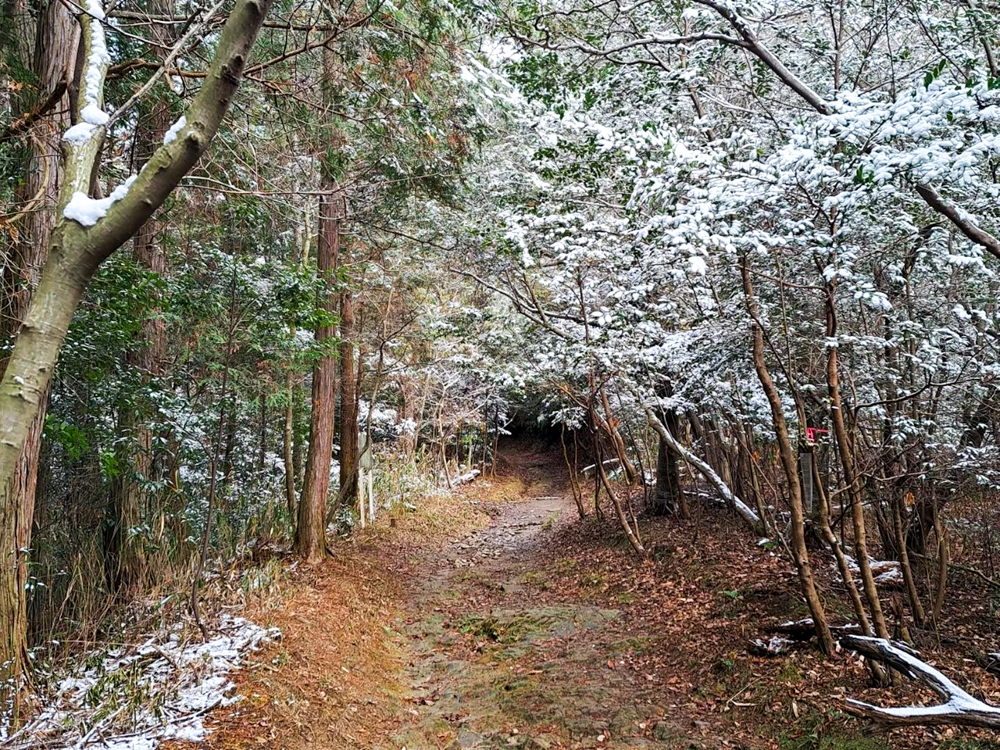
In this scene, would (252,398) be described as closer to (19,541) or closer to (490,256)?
(490,256)

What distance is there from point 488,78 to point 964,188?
3.90m

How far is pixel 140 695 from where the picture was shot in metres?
3.58

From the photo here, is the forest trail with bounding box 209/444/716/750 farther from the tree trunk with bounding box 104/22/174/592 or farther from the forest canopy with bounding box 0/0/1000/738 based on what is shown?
the tree trunk with bounding box 104/22/174/592

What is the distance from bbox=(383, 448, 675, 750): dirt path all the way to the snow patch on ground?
1328 mm

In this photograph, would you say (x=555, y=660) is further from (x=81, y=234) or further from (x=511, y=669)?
(x=81, y=234)

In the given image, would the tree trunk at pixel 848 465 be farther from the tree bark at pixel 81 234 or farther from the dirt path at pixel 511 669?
the tree bark at pixel 81 234

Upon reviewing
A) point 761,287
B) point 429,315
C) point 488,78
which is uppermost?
point 488,78

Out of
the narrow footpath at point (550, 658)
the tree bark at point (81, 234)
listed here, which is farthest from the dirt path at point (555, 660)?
the tree bark at point (81, 234)

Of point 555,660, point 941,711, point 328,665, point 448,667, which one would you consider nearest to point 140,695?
point 328,665

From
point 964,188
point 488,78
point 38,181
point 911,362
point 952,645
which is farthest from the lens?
point 488,78

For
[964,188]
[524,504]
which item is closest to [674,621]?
[964,188]

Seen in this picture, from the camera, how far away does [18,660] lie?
3340 millimetres

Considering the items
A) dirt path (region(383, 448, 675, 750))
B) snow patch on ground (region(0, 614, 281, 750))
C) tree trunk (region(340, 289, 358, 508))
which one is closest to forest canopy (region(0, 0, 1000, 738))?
snow patch on ground (region(0, 614, 281, 750))

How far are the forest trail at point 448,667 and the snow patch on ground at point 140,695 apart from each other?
217mm
